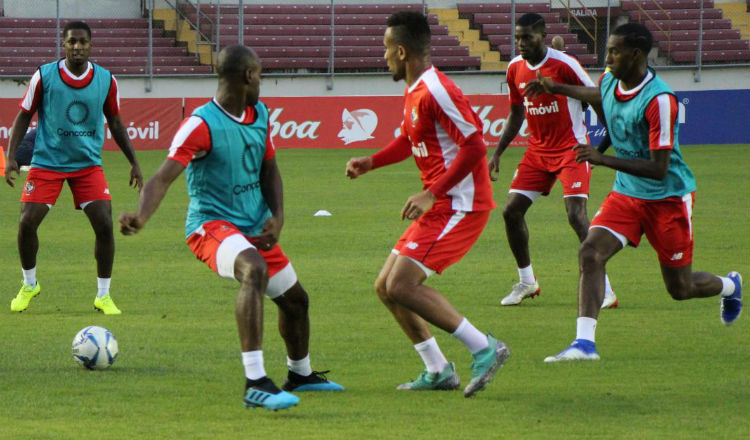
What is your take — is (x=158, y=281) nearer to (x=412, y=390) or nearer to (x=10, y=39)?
(x=412, y=390)

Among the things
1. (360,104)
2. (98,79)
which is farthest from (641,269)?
(360,104)

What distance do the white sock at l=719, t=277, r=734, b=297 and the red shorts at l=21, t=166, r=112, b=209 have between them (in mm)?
4657

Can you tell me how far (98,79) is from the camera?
31.9 ft

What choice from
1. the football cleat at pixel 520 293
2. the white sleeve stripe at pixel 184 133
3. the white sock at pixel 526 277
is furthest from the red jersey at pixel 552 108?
the white sleeve stripe at pixel 184 133

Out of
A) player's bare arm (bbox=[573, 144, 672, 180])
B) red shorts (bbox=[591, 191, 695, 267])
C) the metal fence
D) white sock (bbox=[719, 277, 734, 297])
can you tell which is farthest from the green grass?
the metal fence

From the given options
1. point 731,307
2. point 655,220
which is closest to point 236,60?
point 655,220

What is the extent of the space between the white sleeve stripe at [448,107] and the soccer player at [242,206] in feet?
3.00

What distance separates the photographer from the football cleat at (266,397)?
6.00 metres

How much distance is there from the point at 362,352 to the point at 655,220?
2041mm

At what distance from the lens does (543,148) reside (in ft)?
33.4

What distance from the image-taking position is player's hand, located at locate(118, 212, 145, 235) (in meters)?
5.80

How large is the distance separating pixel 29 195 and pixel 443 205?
4187mm

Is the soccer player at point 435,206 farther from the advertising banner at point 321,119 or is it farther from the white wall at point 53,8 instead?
the white wall at point 53,8

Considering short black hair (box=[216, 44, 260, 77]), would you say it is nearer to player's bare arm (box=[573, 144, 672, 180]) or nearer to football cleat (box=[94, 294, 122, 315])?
player's bare arm (box=[573, 144, 672, 180])
